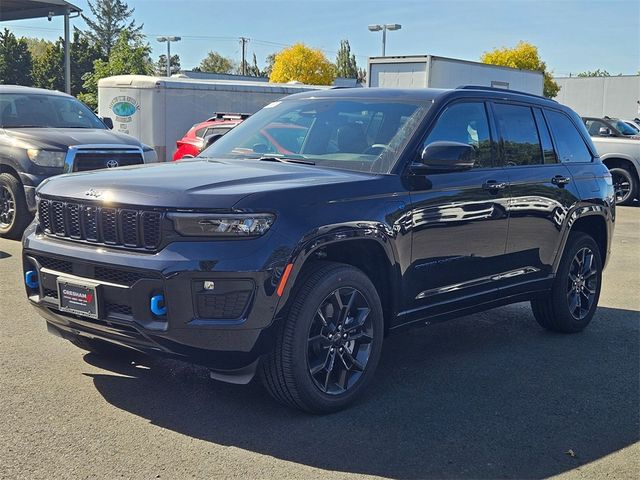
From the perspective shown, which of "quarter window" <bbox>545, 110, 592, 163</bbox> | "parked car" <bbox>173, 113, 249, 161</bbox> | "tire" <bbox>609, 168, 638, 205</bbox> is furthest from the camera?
"tire" <bbox>609, 168, 638, 205</bbox>

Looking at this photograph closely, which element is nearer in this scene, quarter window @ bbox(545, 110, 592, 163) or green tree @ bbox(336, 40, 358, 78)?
quarter window @ bbox(545, 110, 592, 163)

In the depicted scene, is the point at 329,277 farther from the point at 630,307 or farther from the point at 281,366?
the point at 630,307

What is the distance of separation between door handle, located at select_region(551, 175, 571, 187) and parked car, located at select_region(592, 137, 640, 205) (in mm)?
11823

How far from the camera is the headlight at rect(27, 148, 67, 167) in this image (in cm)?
952

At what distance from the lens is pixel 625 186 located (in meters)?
17.4

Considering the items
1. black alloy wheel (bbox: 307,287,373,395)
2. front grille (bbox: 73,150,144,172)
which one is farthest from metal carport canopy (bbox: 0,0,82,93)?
black alloy wheel (bbox: 307,287,373,395)

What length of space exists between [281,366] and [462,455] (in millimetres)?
1011

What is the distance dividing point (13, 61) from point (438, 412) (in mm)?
55051

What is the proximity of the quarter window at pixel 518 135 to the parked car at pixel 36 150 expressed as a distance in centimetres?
568

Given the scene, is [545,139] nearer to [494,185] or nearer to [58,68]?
[494,185]

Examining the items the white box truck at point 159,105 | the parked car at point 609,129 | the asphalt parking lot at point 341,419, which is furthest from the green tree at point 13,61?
the asphalt parking lot at point 341,419

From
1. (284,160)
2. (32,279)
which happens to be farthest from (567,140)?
(32,279)

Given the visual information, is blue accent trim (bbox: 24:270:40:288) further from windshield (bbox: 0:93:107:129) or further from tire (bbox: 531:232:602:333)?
windshield (bbox: 0:93:107:129)

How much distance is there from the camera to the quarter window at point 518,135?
570 centimetres
